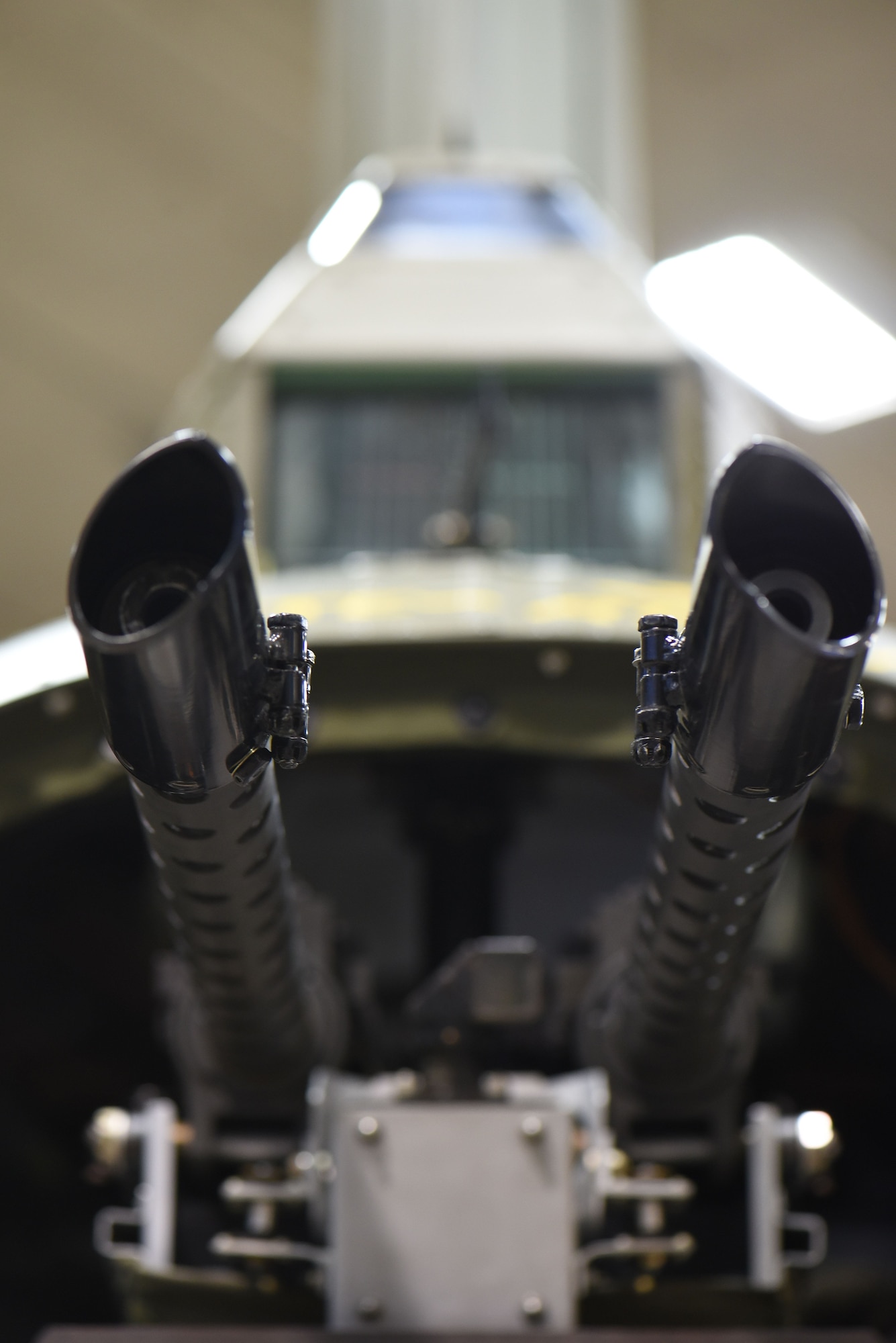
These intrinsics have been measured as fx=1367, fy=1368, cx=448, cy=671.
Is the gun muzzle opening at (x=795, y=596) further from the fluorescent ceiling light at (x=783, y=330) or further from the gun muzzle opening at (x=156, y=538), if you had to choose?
the fluorescent ceiling light at (x=783, y=330)

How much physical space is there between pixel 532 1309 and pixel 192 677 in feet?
2.62

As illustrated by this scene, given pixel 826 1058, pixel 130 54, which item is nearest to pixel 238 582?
pixel 826 1058

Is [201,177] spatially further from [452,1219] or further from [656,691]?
[656,691]

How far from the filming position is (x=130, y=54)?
7023mm

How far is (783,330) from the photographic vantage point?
4.66 m

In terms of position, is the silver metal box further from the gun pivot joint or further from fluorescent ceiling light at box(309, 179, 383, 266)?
fluorescent ceiling light at box(309, 179, 383, 266)

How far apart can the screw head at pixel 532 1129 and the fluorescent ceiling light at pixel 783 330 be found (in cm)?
245

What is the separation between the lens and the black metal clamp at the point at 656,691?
0.96 meters

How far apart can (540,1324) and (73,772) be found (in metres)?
0.74

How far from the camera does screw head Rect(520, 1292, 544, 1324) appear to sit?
134 cm

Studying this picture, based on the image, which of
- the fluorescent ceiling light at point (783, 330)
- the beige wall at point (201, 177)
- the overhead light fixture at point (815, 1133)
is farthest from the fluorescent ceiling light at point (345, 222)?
the beige wall at point (201, 177)

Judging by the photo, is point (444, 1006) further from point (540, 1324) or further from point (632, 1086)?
point (540, 1324)

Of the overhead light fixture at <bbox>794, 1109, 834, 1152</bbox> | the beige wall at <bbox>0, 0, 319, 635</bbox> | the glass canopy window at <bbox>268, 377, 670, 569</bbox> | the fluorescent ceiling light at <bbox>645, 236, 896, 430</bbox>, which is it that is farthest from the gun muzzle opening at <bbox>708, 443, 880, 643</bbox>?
the beige wall at <bbox>0, 0, 319, 635</bbox>

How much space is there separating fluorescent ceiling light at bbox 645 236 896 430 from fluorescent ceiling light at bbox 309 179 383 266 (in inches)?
29.1
